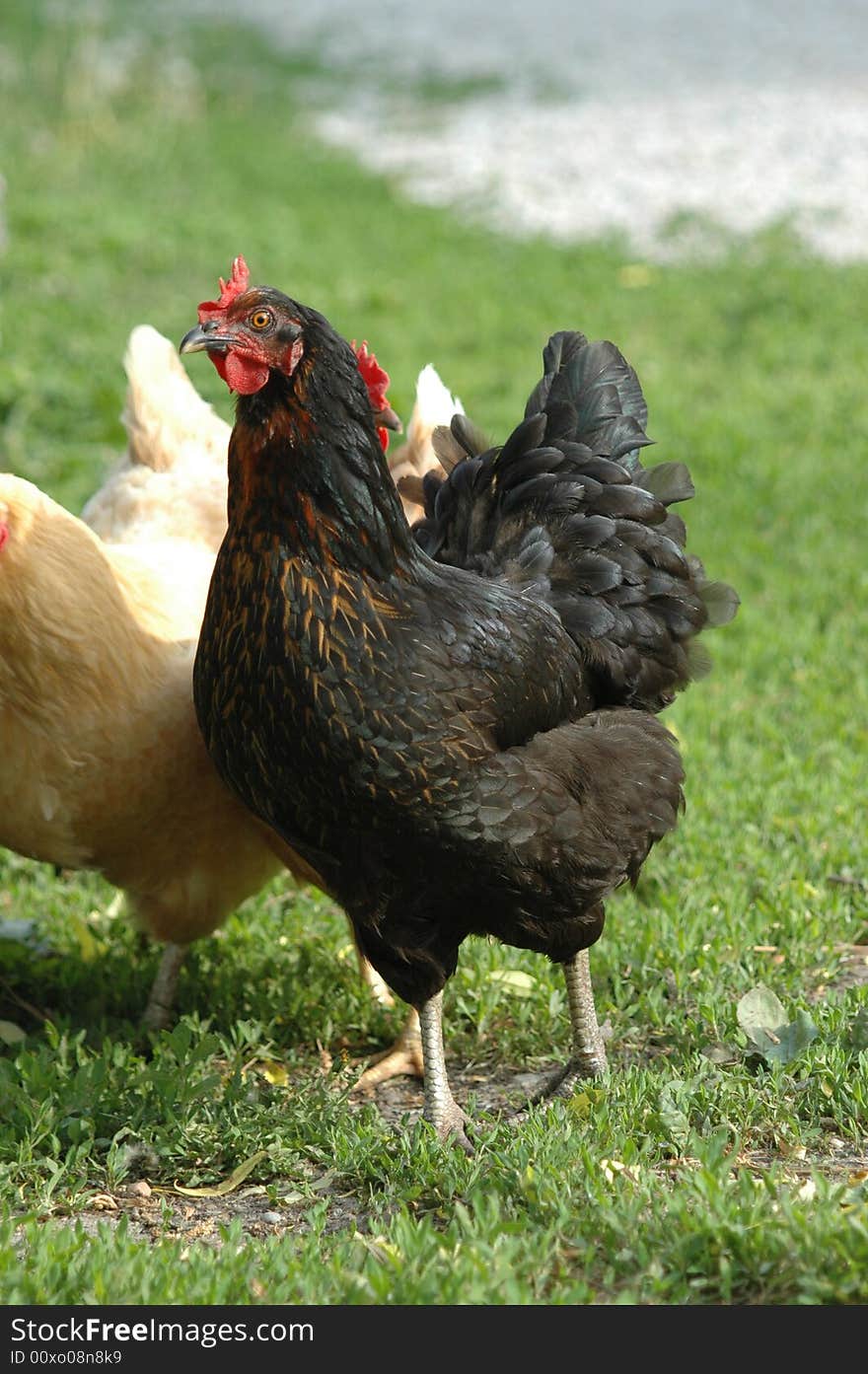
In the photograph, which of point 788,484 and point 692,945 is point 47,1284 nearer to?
point 692,945

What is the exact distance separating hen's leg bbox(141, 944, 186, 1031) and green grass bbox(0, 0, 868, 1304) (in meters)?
0.10

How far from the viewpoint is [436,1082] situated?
3.84 meters

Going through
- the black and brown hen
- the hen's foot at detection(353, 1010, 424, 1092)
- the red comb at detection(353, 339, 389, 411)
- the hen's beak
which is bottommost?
the hen's foot at detection(353, 1010, 424, 1092)

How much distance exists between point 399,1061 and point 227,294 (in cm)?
229

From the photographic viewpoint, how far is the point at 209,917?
14.9 feet

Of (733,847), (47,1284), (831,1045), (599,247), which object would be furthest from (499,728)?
(599,247)

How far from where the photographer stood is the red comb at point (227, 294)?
3354 millimetres

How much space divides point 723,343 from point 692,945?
717 centimetres

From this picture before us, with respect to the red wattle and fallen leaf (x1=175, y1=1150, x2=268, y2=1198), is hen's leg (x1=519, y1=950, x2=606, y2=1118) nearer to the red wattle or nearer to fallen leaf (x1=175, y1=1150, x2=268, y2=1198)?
fallen leaf (x1=175, y1=1150, x2=268, y2=1198)

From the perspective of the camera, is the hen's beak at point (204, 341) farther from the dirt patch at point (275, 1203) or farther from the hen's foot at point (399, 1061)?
the hen's foot at point (399, 1061)

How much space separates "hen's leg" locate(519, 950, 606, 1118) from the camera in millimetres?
4129

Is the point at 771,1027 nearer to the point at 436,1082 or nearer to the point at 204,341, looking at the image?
the point at 436,1082

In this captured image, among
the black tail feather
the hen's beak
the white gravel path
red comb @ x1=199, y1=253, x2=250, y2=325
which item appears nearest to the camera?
the hen's beak

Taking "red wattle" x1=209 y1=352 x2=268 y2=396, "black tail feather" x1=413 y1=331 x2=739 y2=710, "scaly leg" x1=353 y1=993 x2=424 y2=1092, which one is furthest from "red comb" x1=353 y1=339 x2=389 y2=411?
"scaly leg" x1=353 y1=993 x2=424 y2=1092
